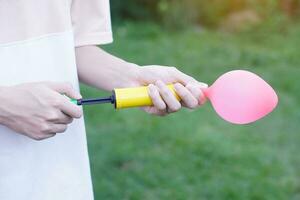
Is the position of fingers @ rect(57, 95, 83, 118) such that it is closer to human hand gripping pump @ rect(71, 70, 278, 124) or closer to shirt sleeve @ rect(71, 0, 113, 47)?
human hand gripping pump @ rect(71, 70, 278, 124)

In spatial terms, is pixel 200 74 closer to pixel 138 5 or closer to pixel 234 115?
pixel 138 5

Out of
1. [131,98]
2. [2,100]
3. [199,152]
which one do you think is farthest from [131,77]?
[199,152]

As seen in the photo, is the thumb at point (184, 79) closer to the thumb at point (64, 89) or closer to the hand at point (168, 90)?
the hand at point (168, 90)

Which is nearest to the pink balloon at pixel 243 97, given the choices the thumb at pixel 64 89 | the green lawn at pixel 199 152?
the thumb at pixel 64 89

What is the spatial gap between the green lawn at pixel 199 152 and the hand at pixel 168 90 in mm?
1742

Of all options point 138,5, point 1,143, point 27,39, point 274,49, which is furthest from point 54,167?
point 138,5

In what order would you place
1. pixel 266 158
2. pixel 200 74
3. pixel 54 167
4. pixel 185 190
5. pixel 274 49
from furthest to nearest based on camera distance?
1. pixel 274 49
2. pixel 200 74
3. pixel 266 158
4. pixel 185 190
5. pixel 54 167

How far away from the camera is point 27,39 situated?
1036 millimetres

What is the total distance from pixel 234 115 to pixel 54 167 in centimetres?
33

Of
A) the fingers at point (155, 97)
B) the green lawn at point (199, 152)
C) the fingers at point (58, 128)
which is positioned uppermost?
the fingers at point (155, 97)

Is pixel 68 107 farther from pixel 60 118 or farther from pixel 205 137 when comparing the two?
pixel 205 137

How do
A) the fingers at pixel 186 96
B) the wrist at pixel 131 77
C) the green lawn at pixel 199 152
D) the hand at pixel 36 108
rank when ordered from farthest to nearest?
the green lawn at pixel 199 152, the wrist at pixel 131 77, the fingers at pixel 186 96, the hand at pixel 36 108

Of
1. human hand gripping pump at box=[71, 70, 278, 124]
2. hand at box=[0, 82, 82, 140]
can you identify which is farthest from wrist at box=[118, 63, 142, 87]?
hand at box=[0, 82, 82, 140]

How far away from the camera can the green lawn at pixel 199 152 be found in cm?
286
